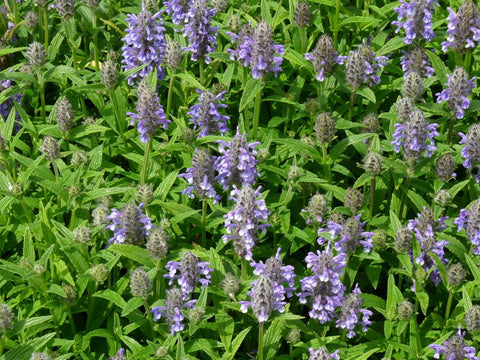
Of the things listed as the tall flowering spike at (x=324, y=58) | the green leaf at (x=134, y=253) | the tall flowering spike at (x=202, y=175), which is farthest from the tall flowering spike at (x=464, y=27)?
the green leaf at (x=134, y=253)

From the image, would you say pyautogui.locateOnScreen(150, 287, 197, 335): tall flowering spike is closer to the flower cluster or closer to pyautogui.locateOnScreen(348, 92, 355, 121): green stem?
the flower cluster

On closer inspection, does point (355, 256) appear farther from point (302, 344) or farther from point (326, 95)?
point (326, 95)

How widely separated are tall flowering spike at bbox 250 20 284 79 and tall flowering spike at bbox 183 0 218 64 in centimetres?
58

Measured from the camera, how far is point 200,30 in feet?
21.0

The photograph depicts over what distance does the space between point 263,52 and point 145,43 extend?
1.09m

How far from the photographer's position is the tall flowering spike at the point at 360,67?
6.13 meters

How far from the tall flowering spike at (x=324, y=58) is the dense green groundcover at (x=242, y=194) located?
22mm

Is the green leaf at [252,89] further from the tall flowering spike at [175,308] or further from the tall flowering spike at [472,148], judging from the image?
the tall flowering spike at [175,308]

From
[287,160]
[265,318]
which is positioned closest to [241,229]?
[265,318]

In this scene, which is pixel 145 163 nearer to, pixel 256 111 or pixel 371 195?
pixel 256 111

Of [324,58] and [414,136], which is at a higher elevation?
[324,58]

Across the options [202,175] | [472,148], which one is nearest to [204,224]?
[202,175]

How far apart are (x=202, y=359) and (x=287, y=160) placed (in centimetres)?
185

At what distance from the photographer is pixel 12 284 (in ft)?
18.2
